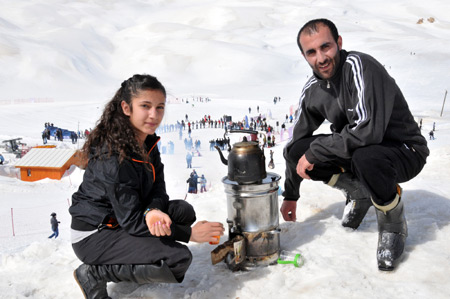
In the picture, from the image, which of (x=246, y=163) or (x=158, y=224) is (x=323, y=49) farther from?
(x=158, y=224)

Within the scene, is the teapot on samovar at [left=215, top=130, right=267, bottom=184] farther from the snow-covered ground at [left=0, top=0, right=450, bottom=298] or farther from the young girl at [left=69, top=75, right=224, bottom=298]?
the snow-covered ground at [left=0, top=0, right=450, bottom=298]

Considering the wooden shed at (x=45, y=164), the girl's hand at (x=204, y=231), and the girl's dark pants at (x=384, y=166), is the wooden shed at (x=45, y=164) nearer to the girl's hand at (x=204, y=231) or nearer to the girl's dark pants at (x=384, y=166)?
the girl's hand at (x=204, y=231)

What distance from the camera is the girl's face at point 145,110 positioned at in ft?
8.49

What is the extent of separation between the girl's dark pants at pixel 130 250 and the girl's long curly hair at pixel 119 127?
48 cm

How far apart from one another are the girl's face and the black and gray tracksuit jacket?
3.36 ft

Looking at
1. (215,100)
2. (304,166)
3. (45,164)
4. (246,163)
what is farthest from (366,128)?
(215,100)

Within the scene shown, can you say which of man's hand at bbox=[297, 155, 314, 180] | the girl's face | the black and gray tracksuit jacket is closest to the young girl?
the girl's face

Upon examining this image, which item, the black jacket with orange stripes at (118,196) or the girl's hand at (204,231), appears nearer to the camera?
the black jacket with orange stripes at (118,196)

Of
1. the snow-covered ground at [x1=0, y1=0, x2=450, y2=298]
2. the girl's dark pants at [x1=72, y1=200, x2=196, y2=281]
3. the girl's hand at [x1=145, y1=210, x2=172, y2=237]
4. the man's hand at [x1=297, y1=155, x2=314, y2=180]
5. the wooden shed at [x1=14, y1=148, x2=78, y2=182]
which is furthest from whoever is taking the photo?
the wooden shed at [x1=14, y1=148, x2=78, y2=182]

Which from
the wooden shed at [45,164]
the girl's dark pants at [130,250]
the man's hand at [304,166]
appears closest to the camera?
the girl's dark pants at [130,250]

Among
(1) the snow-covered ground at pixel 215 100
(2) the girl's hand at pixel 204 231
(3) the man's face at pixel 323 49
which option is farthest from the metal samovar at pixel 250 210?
(3) the man's face at pixel 323 49

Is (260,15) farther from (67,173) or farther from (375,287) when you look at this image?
(375,287)

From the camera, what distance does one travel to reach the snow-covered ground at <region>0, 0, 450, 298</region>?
2.69m

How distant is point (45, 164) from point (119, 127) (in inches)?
761
